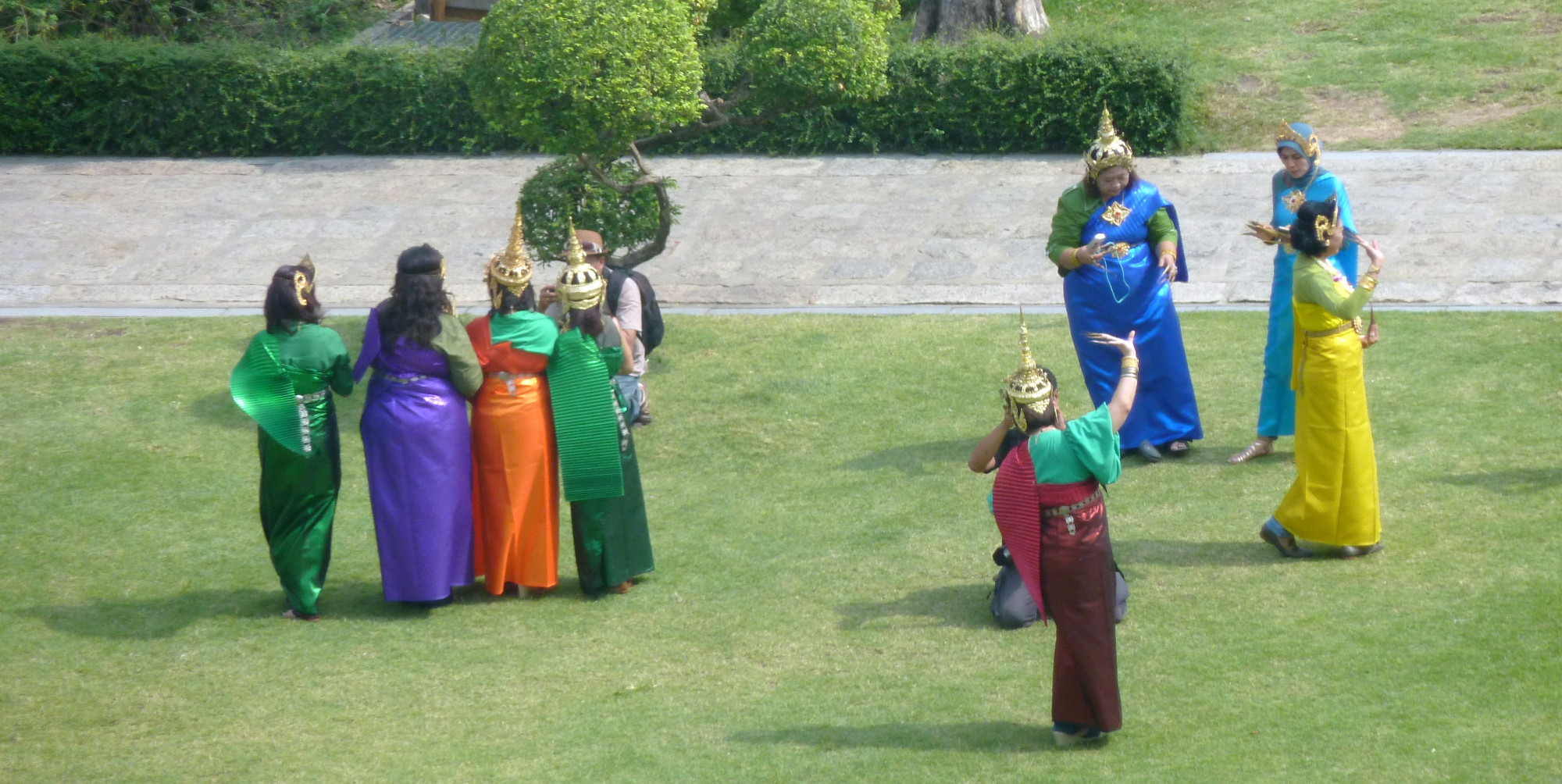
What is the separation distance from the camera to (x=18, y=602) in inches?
274

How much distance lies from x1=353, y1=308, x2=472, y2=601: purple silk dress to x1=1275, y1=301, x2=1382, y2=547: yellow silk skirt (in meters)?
3.61

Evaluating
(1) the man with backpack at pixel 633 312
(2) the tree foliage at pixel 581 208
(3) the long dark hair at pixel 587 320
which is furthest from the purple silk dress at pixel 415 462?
(2) the tree foliage at pixel 581 208

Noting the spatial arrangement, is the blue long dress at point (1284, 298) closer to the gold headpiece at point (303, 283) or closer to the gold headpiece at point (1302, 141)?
the gold headpiece at point (1302, 141)

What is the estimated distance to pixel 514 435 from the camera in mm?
6586

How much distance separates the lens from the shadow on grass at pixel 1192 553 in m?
6.77

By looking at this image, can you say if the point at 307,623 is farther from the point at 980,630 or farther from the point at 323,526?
the point at 980,630

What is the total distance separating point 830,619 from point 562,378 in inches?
61.4

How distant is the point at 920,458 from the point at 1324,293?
278 cm

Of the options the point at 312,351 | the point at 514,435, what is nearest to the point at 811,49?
the point at 514,435

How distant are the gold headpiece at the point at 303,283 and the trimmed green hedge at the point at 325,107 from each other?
8983mm

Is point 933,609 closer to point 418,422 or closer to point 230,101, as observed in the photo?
point 418,422

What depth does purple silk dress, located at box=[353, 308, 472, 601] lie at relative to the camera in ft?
21.0

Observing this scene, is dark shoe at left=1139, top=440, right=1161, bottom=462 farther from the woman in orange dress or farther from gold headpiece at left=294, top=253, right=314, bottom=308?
gold headpiece at left=294, top=253, right=314, bottom=308

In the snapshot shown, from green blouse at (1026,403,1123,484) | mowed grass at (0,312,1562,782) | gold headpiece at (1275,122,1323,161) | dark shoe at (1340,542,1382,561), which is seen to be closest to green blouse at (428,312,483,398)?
mowed grass at (0,312,1562,782)
